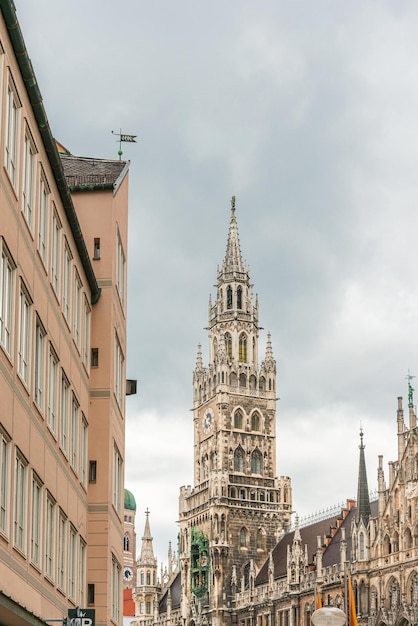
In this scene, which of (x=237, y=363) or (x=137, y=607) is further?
(x=137, y=607)

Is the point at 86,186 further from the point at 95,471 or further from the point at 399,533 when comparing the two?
the point at 399,533

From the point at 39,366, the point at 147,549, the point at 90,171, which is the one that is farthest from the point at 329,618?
the point at 147,549

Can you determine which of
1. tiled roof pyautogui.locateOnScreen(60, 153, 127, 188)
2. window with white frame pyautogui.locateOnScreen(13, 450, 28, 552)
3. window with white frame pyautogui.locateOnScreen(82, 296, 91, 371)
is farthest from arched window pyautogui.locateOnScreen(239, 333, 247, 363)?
window with white frame pyautogui.locateOnScreen(13, 450, 28, 552)

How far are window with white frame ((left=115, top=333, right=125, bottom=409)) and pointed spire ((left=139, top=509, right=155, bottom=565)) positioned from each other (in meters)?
112

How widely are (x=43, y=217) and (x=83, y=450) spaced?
9747 millimetres

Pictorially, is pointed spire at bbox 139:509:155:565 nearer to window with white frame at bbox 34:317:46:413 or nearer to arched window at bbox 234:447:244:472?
arched window at bbox 234:447:244:472

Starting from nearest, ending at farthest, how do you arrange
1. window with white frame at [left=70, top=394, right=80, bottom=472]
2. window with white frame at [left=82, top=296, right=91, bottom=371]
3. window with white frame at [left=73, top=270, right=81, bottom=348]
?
1. window with white frame at [left=70, top=394, right=80, bottom=472]
2. window with white frame at [left=73, top=270, right=81, bottom=348]
3. window with white frame at [left=82, top=296, right=91, bottom=371]

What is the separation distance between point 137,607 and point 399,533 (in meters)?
59.8

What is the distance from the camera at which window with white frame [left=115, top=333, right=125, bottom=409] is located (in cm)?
4072

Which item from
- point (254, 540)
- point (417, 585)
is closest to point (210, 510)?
point (254, 540)

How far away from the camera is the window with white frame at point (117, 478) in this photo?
130ft

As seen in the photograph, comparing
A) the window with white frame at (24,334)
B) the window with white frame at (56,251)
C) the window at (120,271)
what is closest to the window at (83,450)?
the window at (120,271)

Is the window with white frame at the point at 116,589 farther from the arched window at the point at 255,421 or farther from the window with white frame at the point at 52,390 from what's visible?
the arched window at the point at 255,421

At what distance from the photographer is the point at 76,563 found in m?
34.2
